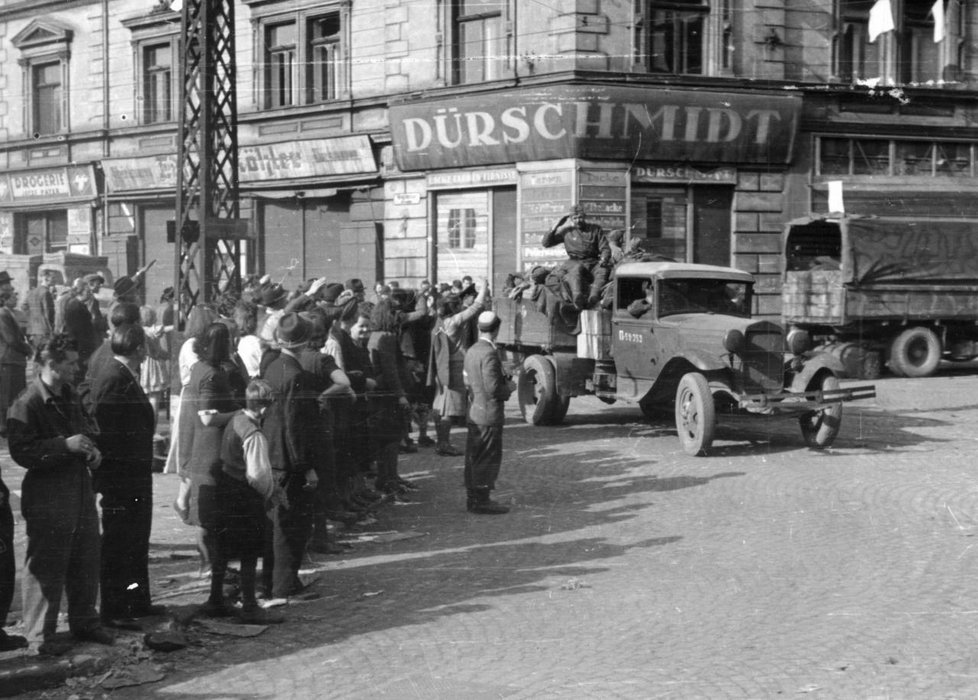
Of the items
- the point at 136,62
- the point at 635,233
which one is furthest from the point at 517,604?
the point at 136,62

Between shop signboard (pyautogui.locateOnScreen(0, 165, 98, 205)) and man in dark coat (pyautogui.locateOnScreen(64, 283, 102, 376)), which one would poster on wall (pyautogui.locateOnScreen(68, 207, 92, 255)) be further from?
man in dark coat (pyautogui.locateOnScreen(64, 283, 102, 376))

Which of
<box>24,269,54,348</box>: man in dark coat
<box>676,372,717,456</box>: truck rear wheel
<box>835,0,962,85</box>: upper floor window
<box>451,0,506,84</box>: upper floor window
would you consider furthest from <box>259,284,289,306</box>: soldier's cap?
<box>835,0,962,85</box>: upper floor window

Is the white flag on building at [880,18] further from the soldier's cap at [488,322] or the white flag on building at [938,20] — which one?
the soldier's cap at [488,322]

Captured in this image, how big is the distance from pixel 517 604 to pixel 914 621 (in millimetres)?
2215

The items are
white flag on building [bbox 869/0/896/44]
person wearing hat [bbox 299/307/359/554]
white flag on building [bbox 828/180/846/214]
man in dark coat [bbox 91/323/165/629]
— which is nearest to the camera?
man in dark coat [bbox 91/323/165/629]

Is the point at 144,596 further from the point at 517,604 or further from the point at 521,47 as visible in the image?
the point at 521,47

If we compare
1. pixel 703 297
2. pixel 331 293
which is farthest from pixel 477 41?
pixel 331 293

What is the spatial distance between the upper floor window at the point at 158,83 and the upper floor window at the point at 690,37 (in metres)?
11.4

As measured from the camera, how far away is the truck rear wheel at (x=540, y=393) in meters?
15.2

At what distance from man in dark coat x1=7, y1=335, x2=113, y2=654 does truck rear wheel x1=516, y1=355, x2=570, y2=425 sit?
9.14 metres

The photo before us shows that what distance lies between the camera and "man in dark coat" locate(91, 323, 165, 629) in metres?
6.90

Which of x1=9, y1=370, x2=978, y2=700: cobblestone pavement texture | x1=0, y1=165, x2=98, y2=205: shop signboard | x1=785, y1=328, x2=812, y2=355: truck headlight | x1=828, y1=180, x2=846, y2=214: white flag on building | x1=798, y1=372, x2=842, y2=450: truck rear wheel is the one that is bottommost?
x1=9, y1=370, x2=978, y2=700: cobblestone pavement texture

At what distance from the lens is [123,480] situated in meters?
6.96

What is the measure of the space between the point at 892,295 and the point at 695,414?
9435 millimetres
